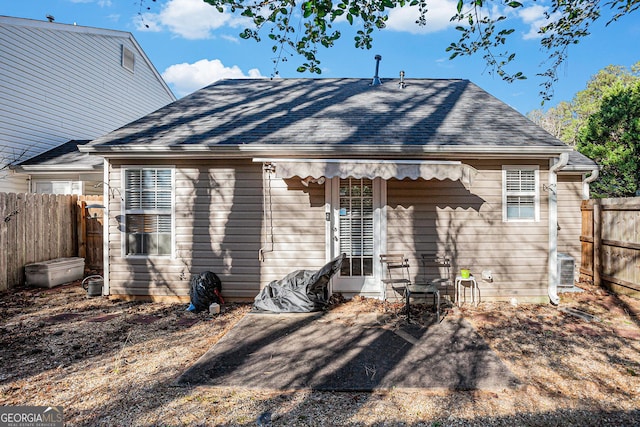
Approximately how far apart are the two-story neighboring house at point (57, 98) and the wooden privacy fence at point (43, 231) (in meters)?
1.67

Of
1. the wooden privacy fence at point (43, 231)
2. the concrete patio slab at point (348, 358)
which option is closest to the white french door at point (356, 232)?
the concrete patio slab at point (348, 358)

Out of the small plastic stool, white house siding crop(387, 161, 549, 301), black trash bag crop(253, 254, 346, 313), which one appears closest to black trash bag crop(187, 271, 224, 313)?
black trash bag crop(253, 254, 346, 313)

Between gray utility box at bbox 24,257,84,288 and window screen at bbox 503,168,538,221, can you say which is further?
gray utility box at bbox 24,257,84,288

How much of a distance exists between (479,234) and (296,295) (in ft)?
13.8

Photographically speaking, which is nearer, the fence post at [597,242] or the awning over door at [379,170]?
the awning over door at [379,170]

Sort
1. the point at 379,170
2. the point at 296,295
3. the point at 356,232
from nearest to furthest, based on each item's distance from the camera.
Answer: the point at 379,170 < the point at 296,295 < the point at 356,232

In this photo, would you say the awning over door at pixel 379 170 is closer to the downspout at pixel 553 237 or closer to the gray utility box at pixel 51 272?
the downspout at pixel 553 237

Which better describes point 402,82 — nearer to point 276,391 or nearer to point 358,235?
point 358,235

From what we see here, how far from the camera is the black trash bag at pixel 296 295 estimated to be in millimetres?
6379

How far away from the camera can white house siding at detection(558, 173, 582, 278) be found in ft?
30.0

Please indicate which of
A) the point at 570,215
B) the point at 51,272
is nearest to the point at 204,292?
the point at 51,272

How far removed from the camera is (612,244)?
7.73 metres

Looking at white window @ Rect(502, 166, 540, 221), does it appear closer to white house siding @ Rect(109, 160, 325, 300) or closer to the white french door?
the white french door

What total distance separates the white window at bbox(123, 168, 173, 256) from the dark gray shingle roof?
0.72 meters
